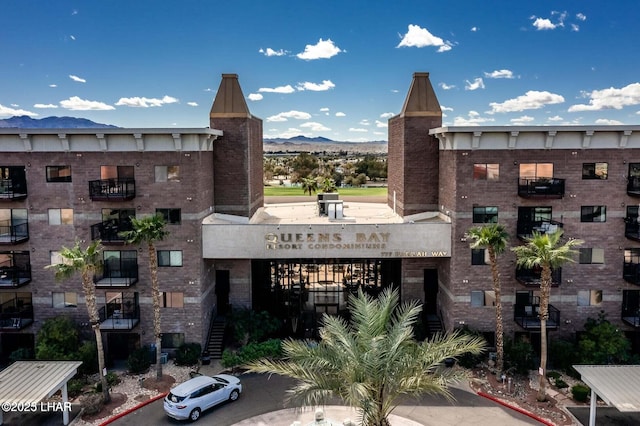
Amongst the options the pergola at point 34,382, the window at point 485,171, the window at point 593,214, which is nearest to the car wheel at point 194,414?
the pergola at point 34,382

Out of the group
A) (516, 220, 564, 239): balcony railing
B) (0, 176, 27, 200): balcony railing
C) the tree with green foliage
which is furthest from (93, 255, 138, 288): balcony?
the tree with green foliage

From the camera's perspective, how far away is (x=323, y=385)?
58.6 feet

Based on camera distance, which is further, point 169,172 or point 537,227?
point 169,172

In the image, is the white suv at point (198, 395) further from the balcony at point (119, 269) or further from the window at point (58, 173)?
the window at point (58, 173)

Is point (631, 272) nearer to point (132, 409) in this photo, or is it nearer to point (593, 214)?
point (593, 214)

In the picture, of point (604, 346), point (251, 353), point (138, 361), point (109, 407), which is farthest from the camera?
point (251, 353)

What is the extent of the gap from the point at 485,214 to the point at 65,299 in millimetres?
28779

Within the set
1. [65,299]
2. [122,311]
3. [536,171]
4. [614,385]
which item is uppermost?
[536,171]

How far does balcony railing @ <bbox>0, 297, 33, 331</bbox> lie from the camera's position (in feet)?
108

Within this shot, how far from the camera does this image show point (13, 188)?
32.8 m

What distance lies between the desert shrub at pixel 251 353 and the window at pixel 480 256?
1426 centimetres

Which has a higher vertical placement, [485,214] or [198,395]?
[485,214]

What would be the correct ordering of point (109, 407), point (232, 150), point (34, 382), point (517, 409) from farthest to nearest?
point (232, 150) → point (109, 407) → point (517, 409) → point (34, 382)

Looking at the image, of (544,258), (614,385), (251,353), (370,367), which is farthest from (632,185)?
(251,353)
